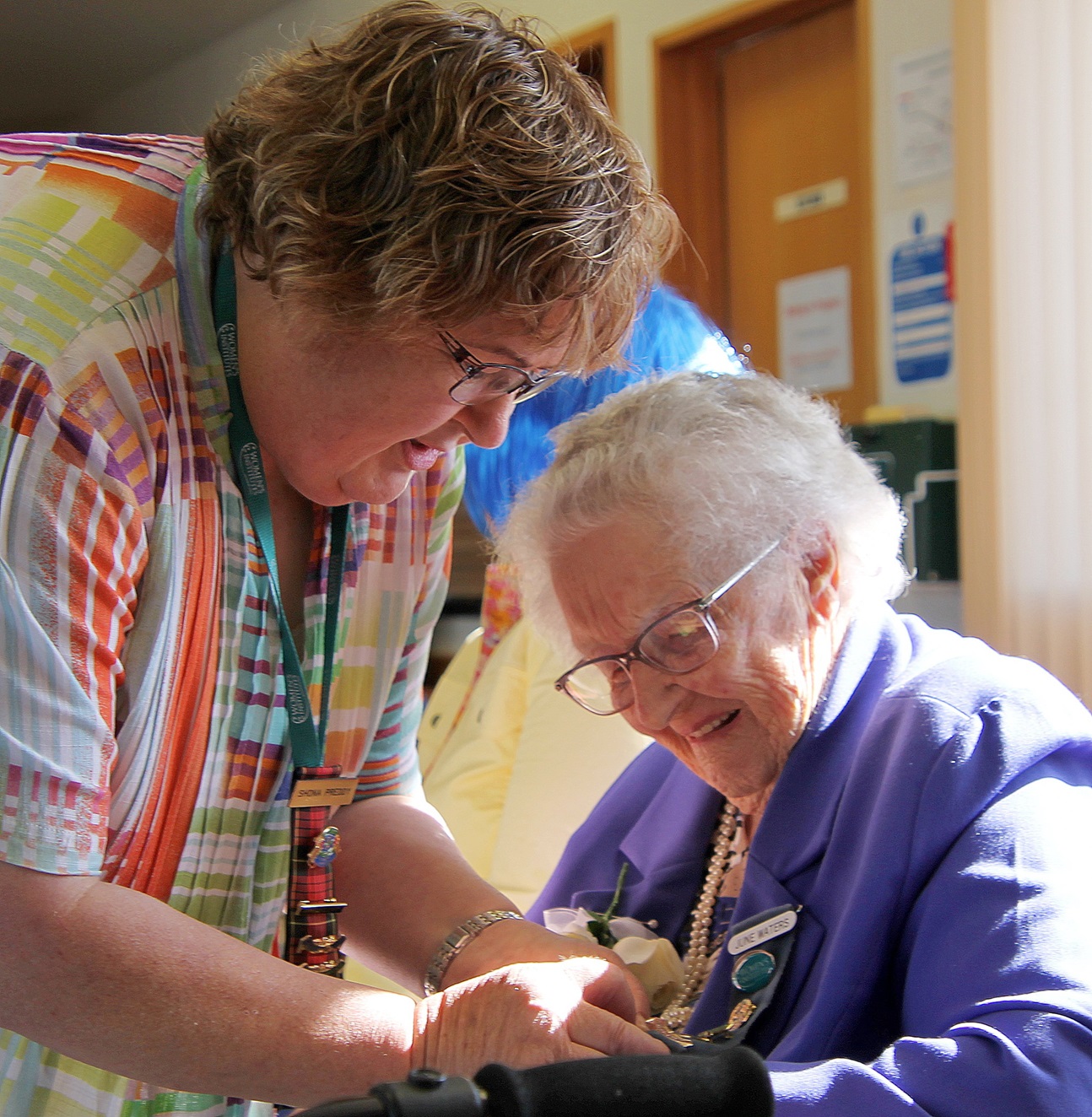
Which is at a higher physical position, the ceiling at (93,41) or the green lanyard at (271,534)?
the ceiling at (93,41)

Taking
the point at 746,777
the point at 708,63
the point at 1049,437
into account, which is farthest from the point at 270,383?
the point at 708,63

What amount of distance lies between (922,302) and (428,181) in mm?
2920

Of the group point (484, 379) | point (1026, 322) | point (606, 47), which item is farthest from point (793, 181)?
point (484, 379)

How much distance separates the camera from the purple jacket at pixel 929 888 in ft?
3.07

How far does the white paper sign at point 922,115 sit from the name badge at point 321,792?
295cm

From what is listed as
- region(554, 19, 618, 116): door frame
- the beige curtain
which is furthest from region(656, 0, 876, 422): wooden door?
the beige curtain

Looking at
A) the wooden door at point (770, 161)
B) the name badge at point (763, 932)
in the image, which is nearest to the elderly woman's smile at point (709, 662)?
the name badge at point (763, 932)

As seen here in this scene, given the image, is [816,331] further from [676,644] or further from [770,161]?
[676,644]

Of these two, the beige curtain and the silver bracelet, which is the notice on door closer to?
the beige curtain

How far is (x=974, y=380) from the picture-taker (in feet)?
10.6

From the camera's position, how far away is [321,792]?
3.94 ft

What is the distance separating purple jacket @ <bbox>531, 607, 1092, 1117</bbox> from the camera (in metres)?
0.94

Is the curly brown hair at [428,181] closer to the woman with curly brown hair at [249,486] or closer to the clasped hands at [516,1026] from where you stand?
the woman with curly brown hair at [249,486]

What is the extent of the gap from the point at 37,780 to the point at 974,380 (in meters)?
2.86
